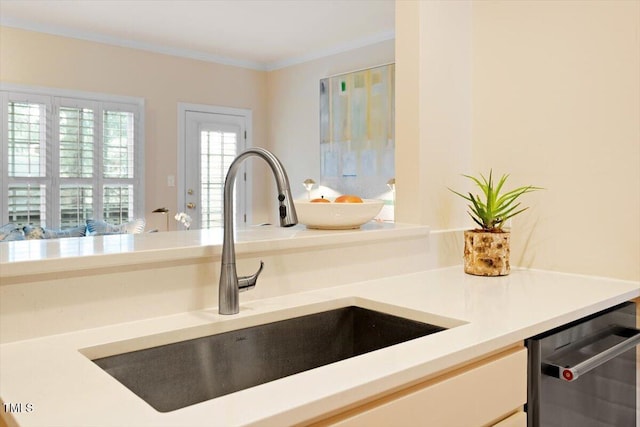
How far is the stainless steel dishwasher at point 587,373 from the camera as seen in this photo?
1142 mm

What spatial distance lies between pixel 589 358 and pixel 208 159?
495 cm

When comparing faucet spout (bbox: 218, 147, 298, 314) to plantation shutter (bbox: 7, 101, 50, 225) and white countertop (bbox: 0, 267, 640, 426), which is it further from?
plantation shutter (bbox: 7, 101, 50, 225)

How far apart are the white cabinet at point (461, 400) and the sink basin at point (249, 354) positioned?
17 cm

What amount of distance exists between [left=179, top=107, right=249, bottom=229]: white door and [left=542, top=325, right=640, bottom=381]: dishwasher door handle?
4.63m

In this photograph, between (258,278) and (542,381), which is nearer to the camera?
(542,381)

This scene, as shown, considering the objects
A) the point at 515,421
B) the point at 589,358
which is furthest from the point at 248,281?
A: the point at 589,358

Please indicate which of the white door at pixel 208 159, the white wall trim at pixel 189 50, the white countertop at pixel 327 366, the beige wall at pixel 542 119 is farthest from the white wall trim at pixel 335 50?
the white countertop at pixel 327 366

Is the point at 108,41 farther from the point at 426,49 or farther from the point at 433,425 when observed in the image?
the point at 433,425

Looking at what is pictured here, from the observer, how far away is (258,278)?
1.33 meters

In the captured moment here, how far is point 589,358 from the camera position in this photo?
4.00 feet

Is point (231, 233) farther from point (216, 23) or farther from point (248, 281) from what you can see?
point (216, 23)

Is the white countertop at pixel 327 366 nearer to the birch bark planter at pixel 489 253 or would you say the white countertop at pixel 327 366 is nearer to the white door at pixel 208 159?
the birch bark planter at pixel 489 253

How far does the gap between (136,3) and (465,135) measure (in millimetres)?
3202

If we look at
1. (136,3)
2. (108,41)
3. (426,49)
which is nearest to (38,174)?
(108,41)
